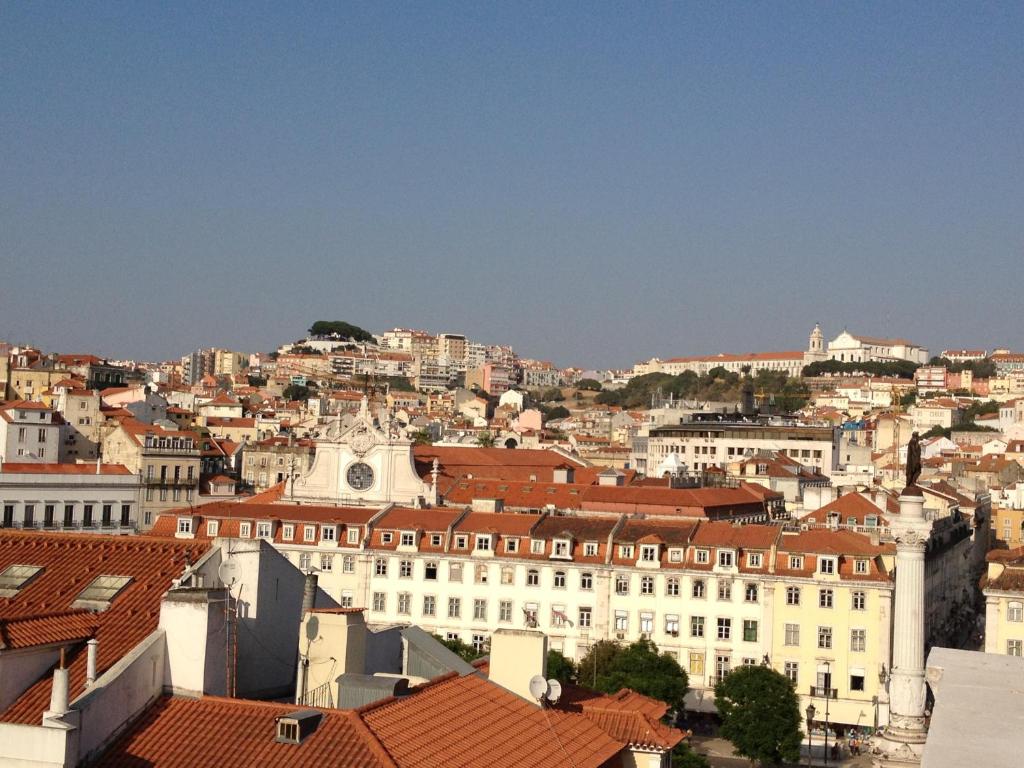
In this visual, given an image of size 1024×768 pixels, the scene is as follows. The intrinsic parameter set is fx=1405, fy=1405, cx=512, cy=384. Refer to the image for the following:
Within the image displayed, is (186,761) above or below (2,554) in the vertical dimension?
below

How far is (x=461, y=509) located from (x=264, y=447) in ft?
145

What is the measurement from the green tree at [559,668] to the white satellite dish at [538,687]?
72.6 ft

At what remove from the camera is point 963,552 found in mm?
76438

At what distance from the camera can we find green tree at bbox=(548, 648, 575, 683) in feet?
140

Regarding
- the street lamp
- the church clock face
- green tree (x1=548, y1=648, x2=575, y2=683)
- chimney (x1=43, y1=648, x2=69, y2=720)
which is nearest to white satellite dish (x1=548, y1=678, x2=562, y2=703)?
chimney (x1=43, y1=648, x2=69, y2=720)

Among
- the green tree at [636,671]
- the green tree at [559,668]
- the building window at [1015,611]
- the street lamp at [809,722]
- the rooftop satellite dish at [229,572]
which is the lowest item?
the street lamp at [809,722]

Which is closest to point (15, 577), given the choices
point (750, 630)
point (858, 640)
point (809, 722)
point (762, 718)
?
point (762, 718)

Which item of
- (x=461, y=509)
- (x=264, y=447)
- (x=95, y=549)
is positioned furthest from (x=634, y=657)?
(x=264, y=447)

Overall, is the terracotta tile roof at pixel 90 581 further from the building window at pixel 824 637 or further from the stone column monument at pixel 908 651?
the building window at pixel 824 637

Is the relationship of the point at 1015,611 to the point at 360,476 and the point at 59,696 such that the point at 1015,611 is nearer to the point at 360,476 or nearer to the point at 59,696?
the point at 360,476

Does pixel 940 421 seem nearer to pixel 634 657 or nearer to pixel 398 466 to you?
pixel 398 466

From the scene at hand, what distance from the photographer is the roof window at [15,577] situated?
19109mm

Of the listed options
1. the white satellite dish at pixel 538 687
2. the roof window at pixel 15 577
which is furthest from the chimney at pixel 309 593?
the roof window at pixel 15 577

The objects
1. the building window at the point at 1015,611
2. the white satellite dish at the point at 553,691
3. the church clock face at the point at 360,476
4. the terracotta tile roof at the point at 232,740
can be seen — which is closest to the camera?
the terracotta tile roof at the point at 232,740
